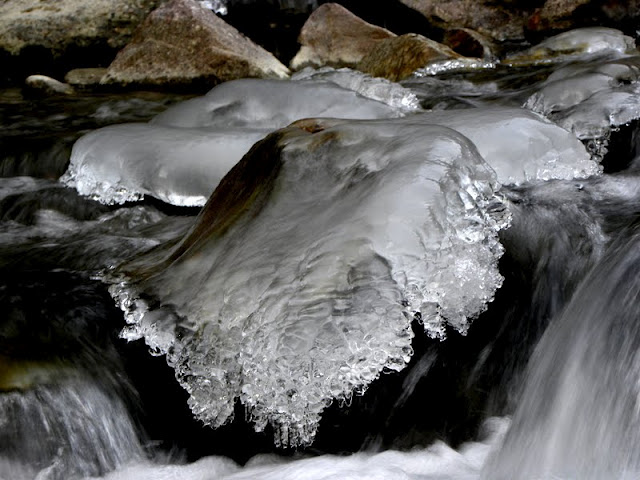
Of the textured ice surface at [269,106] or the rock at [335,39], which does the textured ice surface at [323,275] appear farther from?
the rock at [335,39]

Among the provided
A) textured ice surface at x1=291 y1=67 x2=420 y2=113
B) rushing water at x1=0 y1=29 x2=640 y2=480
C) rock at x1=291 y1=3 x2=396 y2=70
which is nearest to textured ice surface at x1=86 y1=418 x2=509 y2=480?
rushing water at x1=0 y1=29 x2=640 y2=480

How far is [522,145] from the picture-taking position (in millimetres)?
3154

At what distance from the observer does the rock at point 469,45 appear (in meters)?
7.07

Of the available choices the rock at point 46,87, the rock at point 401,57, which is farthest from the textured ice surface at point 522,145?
the rock at point 46,87

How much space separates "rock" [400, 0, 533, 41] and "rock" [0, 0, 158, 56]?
10.3 feet

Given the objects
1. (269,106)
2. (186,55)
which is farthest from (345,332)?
(186,55)

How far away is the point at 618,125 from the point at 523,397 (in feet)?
6.54

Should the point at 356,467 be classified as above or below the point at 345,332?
below

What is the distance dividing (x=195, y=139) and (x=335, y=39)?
4.39 metres

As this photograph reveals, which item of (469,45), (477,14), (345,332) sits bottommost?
(345,332)

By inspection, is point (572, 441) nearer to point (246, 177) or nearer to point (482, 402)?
point (482, 402)

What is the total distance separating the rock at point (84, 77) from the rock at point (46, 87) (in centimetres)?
22

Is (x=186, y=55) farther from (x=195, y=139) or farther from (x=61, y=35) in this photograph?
(x=195, y=139)

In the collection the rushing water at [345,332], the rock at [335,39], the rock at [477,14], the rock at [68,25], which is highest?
the rock at [477,14]
